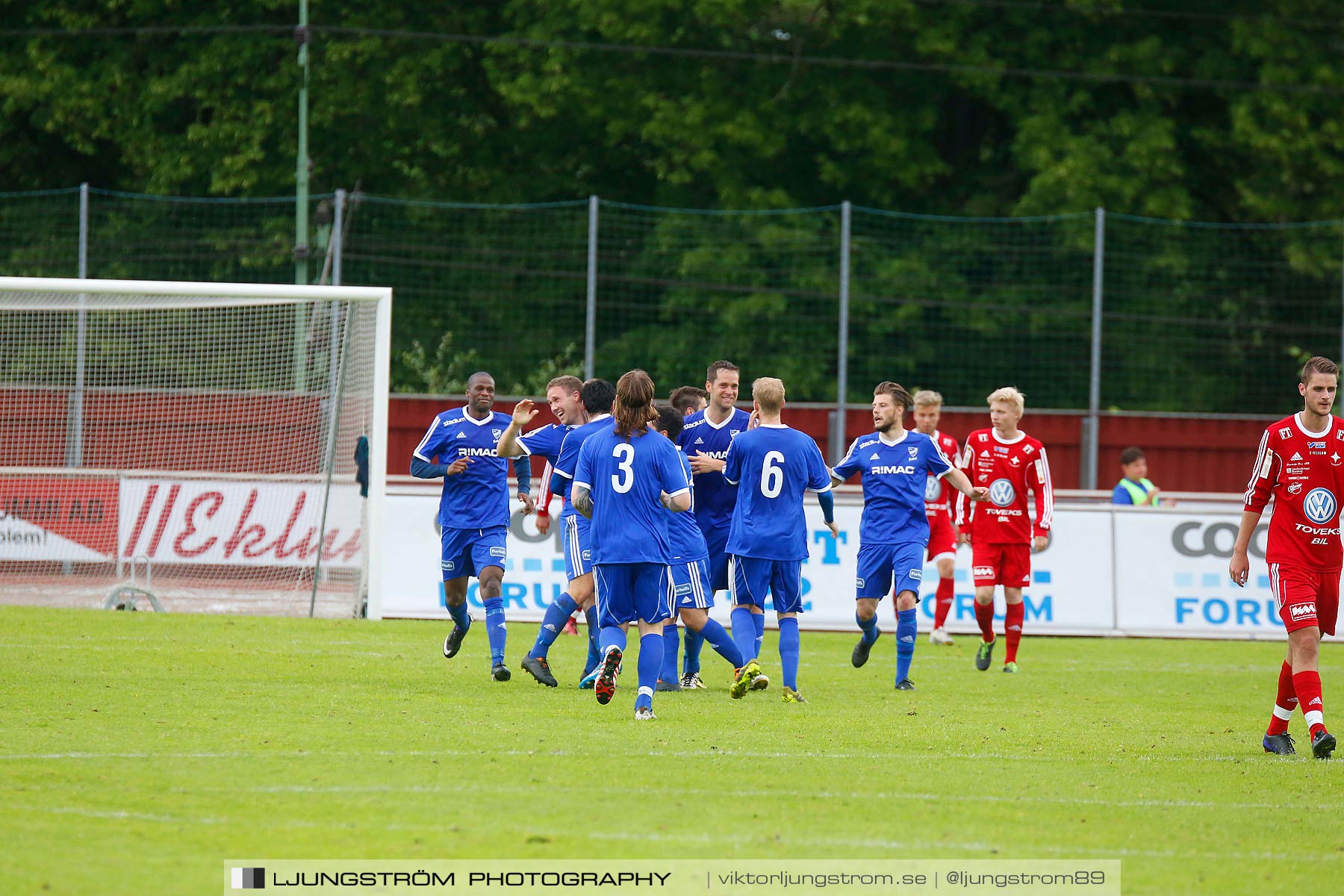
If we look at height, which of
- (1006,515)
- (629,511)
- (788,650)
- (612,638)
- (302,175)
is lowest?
(788,650)

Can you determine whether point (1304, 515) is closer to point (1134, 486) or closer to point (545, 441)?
point (545, 441)

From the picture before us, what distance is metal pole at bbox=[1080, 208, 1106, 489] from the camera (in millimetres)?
22156

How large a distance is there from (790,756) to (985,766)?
0.93 metres

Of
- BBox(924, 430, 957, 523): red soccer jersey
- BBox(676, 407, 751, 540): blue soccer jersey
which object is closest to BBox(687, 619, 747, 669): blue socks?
BBox(676, 407, 751, 540): blue soccer jersey

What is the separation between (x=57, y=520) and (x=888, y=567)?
27.1 ft

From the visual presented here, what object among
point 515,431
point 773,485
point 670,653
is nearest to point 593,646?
point 670,653

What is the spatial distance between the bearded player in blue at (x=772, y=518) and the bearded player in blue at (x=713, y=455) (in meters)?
0.54

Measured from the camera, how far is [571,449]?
988 centimetres

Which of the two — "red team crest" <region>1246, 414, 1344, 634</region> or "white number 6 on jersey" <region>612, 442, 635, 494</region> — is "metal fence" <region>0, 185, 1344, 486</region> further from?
"red team crest" <region>1246, 414, 1344, 634</region>

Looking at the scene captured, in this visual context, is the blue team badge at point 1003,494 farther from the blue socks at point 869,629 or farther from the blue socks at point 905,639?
the blue socks at point 905,639

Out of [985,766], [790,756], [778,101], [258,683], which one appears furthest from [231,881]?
[778,101]

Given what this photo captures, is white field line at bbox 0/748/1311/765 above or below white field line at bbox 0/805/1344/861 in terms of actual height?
below

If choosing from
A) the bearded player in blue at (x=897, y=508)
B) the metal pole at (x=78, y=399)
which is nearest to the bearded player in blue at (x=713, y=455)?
the bearded player in blue at (x=897, y=508)

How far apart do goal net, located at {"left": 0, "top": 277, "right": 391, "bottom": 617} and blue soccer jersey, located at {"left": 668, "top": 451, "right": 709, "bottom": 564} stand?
203 inches
